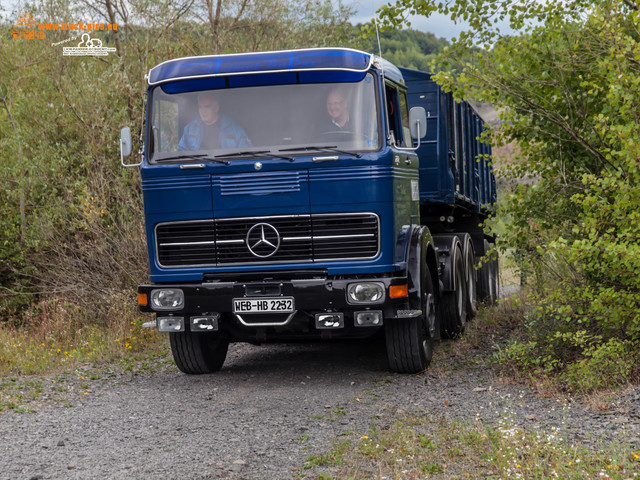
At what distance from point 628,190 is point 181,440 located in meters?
3.88

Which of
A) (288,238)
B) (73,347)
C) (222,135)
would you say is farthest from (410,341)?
(73,347)

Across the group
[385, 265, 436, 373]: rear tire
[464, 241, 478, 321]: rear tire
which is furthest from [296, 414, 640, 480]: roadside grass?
[464, 241, 478, 321]: rear tire

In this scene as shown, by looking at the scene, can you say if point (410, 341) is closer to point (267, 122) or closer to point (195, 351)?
point (195, 351)

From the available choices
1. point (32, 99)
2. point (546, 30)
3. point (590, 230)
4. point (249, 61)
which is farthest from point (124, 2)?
point (590, 230)

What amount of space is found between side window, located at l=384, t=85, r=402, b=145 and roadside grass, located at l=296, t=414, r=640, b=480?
9.78ft

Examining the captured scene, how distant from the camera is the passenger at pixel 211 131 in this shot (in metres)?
7.20

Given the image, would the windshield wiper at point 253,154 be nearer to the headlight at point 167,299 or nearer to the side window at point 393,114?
the side window at point 393,114


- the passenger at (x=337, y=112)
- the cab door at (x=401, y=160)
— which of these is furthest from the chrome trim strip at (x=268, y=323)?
the passenger at (x=337, y=112)

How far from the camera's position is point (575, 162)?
24.8ft

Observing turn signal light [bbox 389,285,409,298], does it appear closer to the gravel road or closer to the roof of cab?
the gravel road

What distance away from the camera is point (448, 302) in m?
9.68

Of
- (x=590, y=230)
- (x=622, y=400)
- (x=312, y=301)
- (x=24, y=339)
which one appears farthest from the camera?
(x=24, y=339)

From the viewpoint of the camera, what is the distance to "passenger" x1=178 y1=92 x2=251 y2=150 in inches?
283

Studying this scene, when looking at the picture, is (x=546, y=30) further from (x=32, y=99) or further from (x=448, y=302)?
(x=32, y=99)
